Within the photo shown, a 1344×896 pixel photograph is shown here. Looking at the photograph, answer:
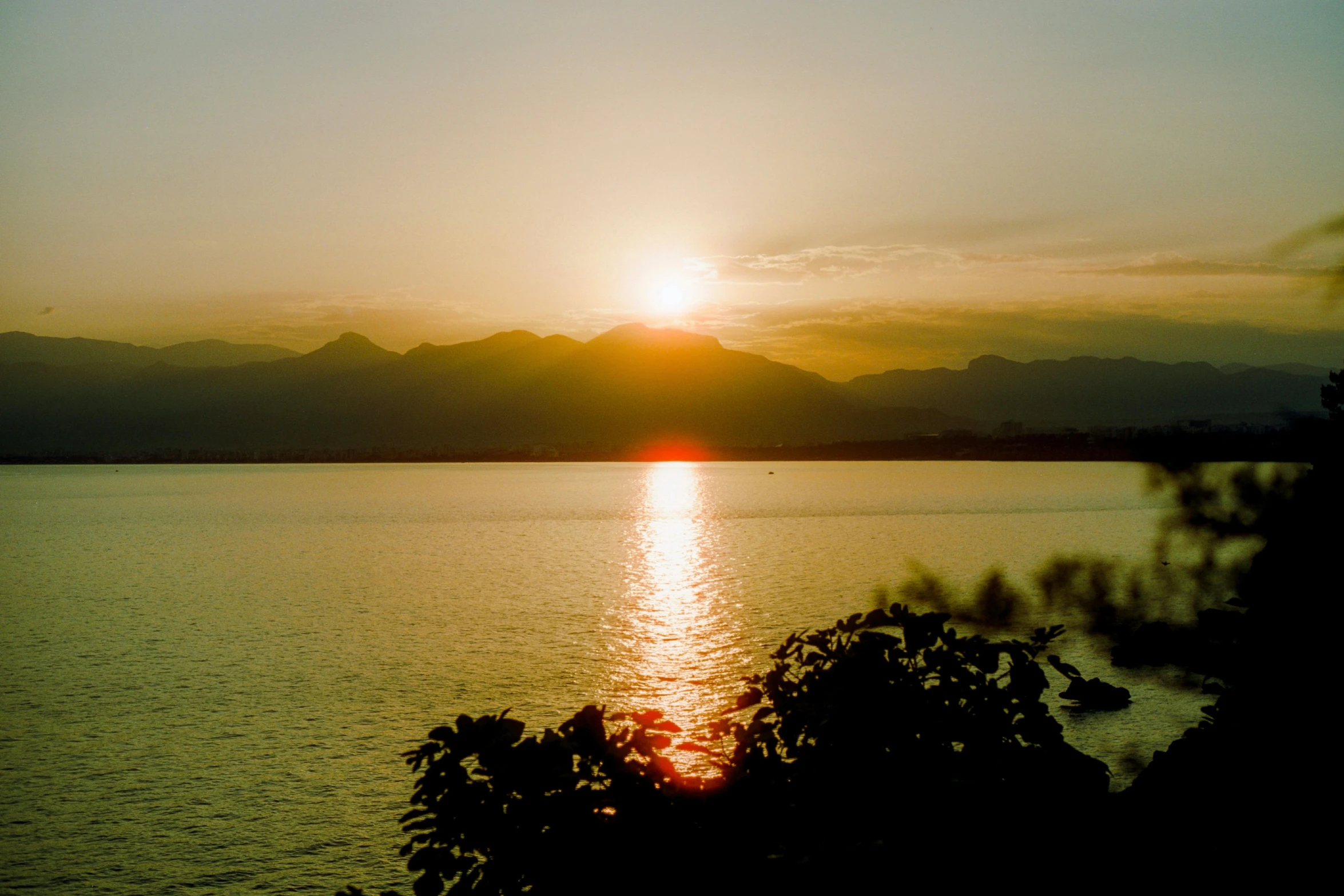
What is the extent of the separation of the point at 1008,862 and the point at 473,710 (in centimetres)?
1709

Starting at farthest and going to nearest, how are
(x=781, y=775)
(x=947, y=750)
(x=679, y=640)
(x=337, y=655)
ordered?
(x=679, y=640) < (x=337, y=655) < (x=781, y=775) < (x=947, y=750)

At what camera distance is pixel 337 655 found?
91.5 feet

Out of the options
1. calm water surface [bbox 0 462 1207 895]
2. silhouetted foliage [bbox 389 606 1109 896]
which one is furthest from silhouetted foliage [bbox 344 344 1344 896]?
calm water surface [bbox 0 462 1207 895]

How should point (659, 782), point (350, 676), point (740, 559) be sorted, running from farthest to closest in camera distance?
point (740, 559), point (350, 676), point (659, 782)

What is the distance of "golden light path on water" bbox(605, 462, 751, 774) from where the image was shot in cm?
2086

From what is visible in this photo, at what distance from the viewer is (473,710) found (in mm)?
20078

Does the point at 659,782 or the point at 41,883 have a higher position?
the point at 659,782

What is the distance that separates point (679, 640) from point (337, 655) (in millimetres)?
10061

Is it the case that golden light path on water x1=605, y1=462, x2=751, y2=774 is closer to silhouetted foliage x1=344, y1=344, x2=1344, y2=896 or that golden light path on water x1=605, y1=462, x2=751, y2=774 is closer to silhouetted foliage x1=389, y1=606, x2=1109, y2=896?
silhouetted foliage x1=389, y1=606, x2=1109, y2=896

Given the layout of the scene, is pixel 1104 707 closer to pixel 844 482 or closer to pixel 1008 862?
pixel 1008 862

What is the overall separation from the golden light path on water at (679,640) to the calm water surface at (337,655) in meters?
0.15

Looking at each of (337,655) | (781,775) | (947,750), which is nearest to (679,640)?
(337,655)

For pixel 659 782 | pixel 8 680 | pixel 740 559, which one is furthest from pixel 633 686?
pixel 740 559

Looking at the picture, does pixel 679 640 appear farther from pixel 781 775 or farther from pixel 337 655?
pixel 781 775
